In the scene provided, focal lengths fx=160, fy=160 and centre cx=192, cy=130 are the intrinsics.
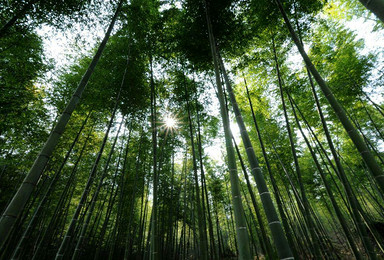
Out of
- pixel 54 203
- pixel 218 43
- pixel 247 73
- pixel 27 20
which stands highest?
pixel 247 73

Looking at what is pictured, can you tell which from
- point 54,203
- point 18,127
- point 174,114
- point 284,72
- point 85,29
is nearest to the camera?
point 85,29

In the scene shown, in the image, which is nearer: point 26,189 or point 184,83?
point 26,189

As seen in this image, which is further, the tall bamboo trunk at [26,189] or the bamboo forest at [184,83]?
the bamboo forest at [184,83]

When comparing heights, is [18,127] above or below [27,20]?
below

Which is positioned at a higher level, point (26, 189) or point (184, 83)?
point (184, 83)

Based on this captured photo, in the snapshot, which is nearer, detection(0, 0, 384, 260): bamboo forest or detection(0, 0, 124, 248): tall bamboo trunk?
detection(0, 0, 124, 248): tall bamboo trunk

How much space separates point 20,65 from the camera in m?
4.00

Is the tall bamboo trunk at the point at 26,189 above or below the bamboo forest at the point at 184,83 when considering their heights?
below

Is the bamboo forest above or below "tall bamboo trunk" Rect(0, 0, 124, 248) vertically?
above

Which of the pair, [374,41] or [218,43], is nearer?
[218,43]

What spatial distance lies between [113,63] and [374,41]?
348 inches

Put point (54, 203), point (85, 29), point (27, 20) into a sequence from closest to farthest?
point (27, 20) < point (85, 29) < point (54, 203)

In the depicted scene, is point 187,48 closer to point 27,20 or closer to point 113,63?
point 113,63

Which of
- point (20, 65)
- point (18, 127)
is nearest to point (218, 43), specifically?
point (20, 65)
